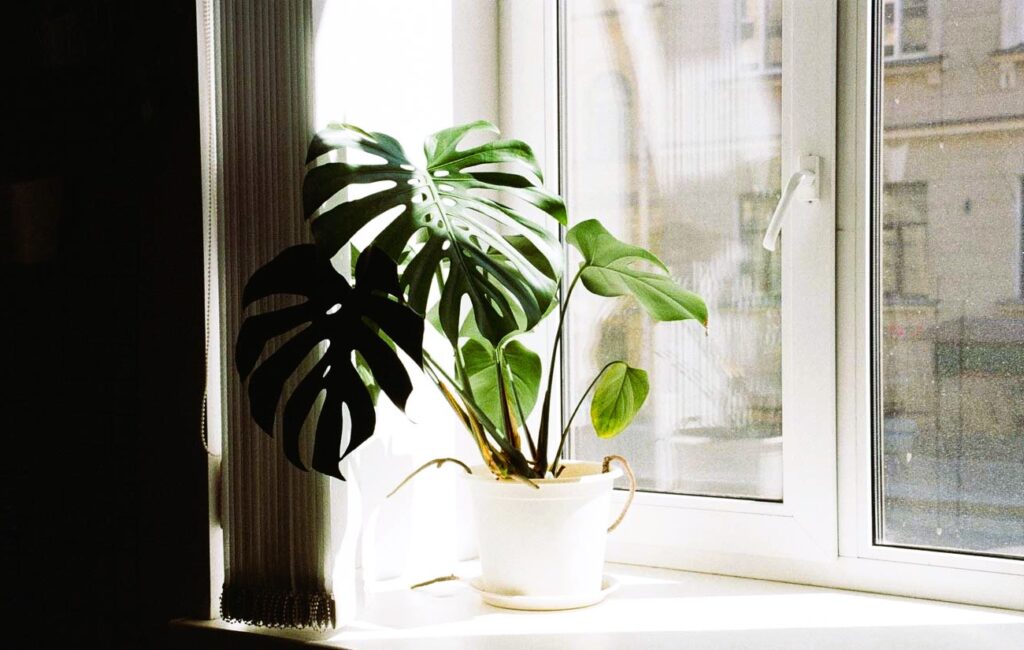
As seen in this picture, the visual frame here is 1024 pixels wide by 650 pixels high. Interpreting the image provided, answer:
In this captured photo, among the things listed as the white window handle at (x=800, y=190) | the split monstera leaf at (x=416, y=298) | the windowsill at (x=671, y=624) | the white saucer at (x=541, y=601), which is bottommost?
the windowsill at (x=671, y=624)

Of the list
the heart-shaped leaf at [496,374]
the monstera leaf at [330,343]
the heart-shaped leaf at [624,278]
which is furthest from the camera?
the heart-shaped leaf at [496,374]

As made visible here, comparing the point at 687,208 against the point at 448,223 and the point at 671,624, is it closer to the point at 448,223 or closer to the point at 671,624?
the point at 448,223

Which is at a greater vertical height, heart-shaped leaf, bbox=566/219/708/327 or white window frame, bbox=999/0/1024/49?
white window frame, bbox=999/0/1024/49

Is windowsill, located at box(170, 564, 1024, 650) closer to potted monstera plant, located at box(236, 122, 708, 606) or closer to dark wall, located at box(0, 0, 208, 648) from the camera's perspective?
potted monstera plant, located at box(236, 122, 708, 606)

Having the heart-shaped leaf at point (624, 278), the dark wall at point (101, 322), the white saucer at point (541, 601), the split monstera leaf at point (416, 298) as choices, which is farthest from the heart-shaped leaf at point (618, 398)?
the dark wall at point (101, 322)

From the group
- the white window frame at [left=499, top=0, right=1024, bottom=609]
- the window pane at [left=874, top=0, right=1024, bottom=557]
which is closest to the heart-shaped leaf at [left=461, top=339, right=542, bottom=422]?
the white window frame at [left=499, top=0, right=1024, bottom=609]

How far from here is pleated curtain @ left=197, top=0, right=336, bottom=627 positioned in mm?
1148

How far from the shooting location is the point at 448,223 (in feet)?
3.50

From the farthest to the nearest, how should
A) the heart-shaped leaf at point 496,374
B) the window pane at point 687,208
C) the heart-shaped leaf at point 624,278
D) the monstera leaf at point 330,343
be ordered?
1. the window pane at point 687,208
2. the heart-shaped leaf at point 496,374
3. the heart-shaped leaf at point 624,278
4. the monstera leaf at point 330,343

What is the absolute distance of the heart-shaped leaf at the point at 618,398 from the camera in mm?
1179

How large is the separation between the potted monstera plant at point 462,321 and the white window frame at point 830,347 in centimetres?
25

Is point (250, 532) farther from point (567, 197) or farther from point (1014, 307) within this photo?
point (1014, 307)

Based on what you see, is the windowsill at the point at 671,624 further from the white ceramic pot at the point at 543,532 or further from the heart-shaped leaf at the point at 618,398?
the heart-shaped leaf at the point at 618,398

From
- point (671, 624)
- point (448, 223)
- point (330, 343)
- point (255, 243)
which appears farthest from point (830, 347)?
point (255, 243)
